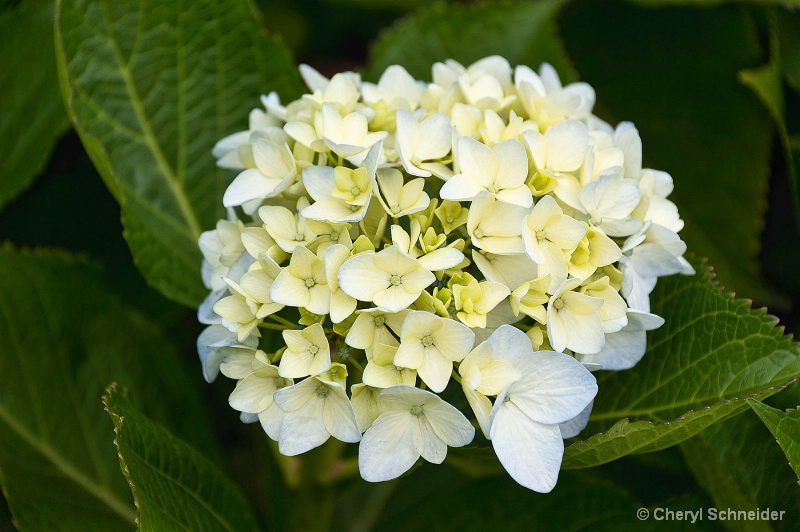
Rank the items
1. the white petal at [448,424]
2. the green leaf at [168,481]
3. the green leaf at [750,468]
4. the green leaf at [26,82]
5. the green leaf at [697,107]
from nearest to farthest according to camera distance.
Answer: the white petal at [448,424] → the green leaf at [168,481] → the green leaf at [750,468] → the green leaf at [26,82] → the green leaf at [697,107]

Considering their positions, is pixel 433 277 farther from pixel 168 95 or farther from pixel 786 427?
pixel 168 95

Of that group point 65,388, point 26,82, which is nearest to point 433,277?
point 65,388

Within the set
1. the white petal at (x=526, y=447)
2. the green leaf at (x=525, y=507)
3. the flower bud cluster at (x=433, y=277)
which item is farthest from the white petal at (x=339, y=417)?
the green leaf at (x=525, y=507)

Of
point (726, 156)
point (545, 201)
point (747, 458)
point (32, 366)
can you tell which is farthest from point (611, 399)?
point (32, 366)

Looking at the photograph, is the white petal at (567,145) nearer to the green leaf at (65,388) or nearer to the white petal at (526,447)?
the white petal at (526,447)

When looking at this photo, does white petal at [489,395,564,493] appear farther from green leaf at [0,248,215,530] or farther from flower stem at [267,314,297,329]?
green leaf at [0,248,215,530]
